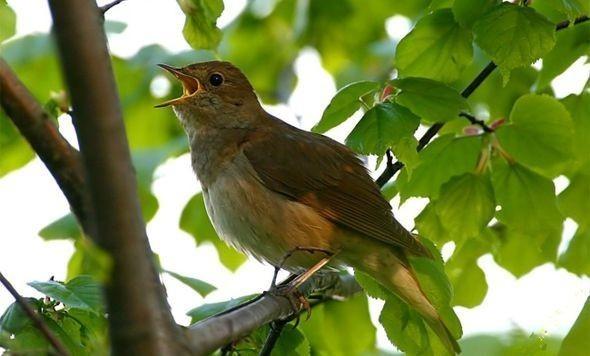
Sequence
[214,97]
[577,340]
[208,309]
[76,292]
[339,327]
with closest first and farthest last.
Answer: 1. [577,340]
2. [76,292]
3. [208,309]
4. [339,327]
5. [214,97]

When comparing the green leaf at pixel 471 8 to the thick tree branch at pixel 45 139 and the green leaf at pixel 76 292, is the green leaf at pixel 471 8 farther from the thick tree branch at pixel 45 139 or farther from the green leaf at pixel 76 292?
the thick tree branch at pixel 45 139

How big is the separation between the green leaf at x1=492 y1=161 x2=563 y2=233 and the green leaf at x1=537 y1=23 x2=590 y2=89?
0.54 m

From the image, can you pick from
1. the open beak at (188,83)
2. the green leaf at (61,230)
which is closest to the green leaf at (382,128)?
the open beak at (188,83)

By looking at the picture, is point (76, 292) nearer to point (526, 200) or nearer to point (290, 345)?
point (290, 345)

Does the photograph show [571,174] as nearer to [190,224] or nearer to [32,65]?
[190,224]

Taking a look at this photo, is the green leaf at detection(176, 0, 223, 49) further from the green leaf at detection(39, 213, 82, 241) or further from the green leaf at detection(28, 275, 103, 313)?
the green leaf at detection(39, 213, 82, 241)

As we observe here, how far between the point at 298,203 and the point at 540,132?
1309 mm

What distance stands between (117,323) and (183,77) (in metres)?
3.93

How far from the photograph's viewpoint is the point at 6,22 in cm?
407

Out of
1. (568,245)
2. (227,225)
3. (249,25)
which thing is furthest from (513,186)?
(249,25)

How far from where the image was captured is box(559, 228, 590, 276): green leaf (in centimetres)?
516

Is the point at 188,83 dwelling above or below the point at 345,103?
above

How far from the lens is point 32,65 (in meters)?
7.32

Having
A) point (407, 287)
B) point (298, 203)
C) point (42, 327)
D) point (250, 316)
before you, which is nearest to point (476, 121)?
point (407, 287)
